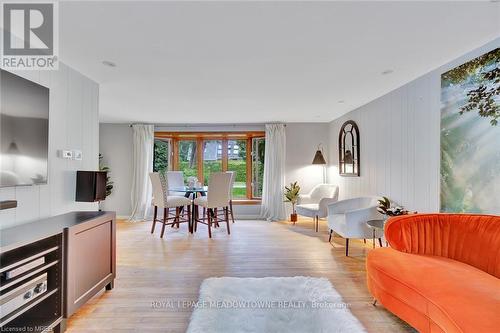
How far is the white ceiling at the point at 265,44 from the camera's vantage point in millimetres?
1667

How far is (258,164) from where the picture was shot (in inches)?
239

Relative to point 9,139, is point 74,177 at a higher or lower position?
lower

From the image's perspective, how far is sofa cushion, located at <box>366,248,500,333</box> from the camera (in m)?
1.32

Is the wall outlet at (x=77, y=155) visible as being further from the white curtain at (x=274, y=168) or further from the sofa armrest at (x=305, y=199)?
the sofa armrest at (x=305, y=199)

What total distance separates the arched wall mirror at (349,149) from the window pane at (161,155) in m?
3.87

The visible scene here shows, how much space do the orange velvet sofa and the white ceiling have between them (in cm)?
146

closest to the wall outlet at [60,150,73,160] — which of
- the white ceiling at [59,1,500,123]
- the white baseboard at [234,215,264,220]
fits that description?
the white ceiling at [59,1,500,123]

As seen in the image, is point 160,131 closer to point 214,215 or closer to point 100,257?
point 214,215

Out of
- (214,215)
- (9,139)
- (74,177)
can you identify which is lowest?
(214,215)

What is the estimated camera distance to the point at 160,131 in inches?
233

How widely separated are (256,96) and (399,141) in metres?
1.98

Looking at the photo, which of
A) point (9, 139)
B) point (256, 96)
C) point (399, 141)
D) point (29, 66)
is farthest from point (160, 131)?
point (399, 141)

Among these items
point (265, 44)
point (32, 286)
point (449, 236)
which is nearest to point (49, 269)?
point (32, 286)

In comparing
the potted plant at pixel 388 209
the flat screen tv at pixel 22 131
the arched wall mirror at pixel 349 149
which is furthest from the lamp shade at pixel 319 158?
A: the flat screen tv at pixel 22 131
